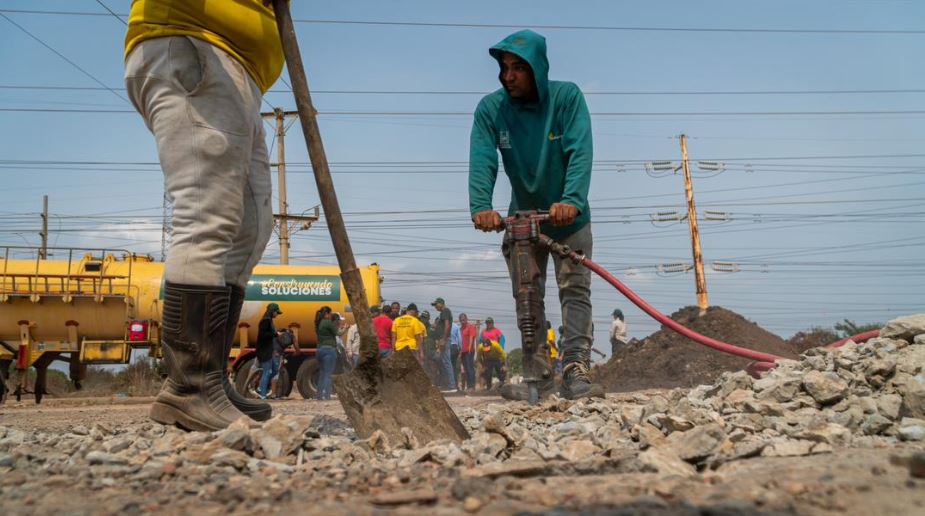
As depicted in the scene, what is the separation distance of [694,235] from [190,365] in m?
27.4

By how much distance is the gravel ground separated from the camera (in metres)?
1.63

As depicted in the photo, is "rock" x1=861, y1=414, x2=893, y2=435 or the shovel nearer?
"rock" x1=861, y1=414, x2=893, y2=435

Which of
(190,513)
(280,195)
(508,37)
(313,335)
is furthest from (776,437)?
(280,195)

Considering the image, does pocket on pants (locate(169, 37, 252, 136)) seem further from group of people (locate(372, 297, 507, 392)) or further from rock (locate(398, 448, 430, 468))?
group of people (locate(372, 297, 507, 392))

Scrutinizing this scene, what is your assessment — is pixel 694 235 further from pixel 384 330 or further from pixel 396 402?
pixel 396 402

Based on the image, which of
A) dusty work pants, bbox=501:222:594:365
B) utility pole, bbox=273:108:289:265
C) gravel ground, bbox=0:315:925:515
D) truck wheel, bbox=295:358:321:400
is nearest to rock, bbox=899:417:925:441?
gravel ground, bbox=0:315:925:515

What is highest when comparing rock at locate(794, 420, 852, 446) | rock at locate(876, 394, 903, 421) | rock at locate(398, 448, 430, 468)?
rock at locate(876, 394, 903, 421)

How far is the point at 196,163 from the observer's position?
9.48 ft

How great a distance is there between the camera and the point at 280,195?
103 ft

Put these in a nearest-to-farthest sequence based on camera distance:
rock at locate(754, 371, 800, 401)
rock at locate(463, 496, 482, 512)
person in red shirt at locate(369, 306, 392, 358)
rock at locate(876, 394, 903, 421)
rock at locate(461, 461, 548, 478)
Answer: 1. rock at locate(463, 496, 482, 512)
2. rock at locate(461, 461, 548, 478)
3. rock at locate(876, 394, 903, 421)
4. rock at locate(754, 371, 800, 401)
5. person in red shirt at locate(369, 306, 392, 358)

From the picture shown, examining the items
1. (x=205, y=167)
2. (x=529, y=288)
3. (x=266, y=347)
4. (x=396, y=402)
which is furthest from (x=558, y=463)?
(x=266, y=347)

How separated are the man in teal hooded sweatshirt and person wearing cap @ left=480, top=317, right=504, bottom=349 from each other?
43.4 ft

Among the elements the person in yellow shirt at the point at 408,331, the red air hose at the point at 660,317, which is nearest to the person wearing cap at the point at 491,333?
the person in yellow shirt at the point at 408,331

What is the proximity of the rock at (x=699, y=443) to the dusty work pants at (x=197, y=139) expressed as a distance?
6.31 feet
